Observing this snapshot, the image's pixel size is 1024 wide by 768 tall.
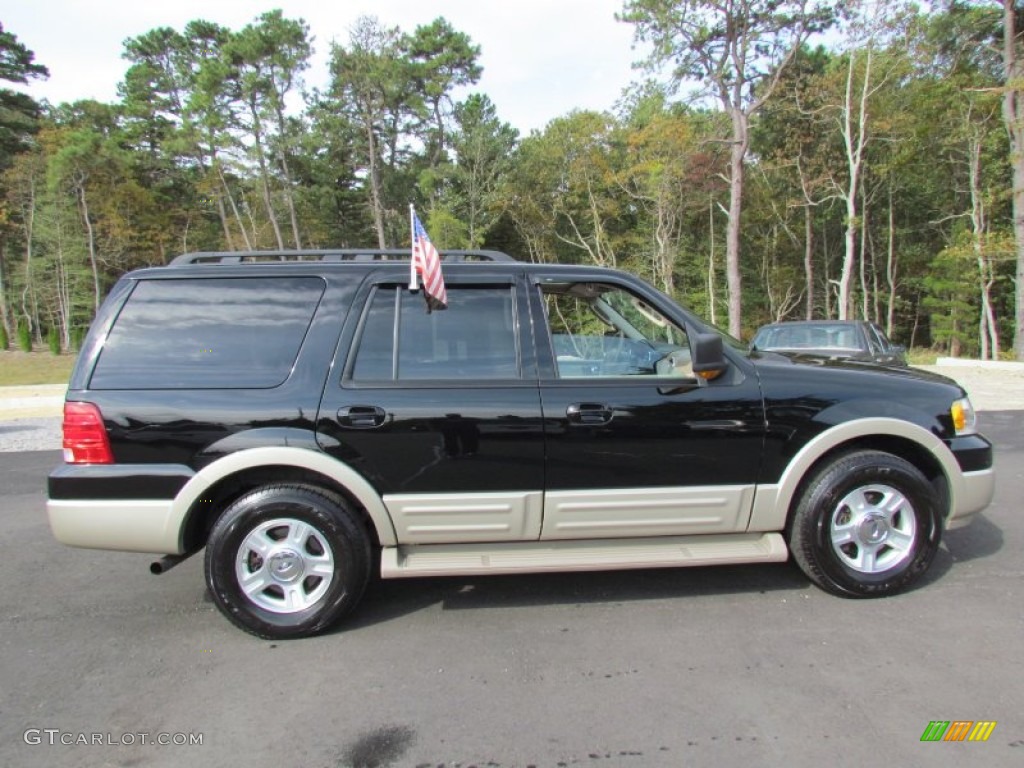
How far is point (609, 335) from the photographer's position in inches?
146

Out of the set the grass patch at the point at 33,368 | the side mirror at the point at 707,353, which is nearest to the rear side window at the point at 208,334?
the side mirror at the point at 707,353

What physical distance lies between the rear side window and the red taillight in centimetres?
13

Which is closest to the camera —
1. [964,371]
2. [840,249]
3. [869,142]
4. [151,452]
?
[151,452]

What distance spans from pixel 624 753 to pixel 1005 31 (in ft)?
90.3

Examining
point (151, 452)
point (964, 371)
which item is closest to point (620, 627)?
point (151, 452)

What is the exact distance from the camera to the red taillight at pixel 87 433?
2.96 meters

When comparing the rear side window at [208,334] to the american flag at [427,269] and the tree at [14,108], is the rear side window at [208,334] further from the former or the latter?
the tree at [14,108]

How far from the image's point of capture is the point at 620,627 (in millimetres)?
3104

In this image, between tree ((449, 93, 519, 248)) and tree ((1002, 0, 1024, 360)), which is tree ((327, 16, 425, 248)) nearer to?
tree ((449, 93, 519, 248))

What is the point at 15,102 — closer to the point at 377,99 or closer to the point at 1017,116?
the point at 377,99

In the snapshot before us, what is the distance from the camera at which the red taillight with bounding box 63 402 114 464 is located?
9.73ft

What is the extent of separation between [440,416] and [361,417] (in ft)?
1.31

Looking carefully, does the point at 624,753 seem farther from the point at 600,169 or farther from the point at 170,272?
the point at 600,169

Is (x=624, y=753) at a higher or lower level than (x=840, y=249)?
lower
